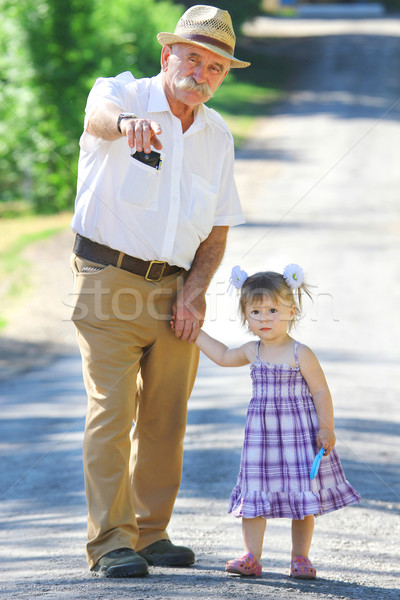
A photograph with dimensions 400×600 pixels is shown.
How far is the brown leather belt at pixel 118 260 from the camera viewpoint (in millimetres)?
3844

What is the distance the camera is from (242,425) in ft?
22.5

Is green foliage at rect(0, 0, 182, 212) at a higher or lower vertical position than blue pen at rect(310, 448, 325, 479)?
higher

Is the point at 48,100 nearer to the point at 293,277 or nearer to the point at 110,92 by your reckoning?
the point at 110,92

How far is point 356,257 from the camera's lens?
1426 cm

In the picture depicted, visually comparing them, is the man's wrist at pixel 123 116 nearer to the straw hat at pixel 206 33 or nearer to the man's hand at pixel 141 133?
the man's hand at pixel 141 133

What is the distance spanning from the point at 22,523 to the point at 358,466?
84.7 inches

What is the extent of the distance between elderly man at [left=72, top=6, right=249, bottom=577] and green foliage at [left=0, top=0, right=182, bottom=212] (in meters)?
13.6

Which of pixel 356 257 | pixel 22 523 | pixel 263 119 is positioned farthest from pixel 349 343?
pixel 263 119

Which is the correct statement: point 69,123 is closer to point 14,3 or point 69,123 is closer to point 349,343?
point 14,3

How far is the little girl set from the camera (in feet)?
12.2

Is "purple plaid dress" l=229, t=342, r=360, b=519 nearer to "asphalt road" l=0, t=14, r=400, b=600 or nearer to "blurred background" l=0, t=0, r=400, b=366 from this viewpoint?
"asphalt road" l=0, t=14, r=400, b=600

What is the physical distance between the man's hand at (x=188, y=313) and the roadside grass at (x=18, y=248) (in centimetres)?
734

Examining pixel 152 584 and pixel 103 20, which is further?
pixel 103 20

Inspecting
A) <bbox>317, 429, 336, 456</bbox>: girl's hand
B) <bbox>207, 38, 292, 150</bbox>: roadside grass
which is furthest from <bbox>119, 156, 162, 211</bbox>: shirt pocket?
<bbox>207, 38, 292, 150</bbox>: roadside grass
